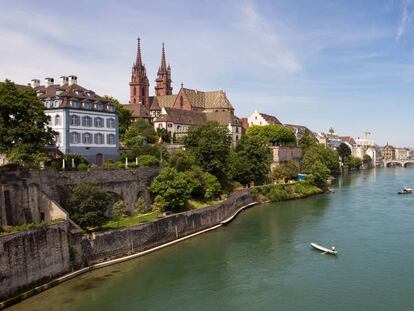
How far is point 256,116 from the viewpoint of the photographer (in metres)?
110

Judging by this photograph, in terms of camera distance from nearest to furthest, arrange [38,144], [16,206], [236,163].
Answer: [16,206] < [38,144] < [236,163]

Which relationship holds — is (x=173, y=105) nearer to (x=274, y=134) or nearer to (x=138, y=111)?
(x=138, y=111)

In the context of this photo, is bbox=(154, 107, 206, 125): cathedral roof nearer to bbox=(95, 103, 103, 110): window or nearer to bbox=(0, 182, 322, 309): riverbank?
bbox=(0, 182, 322, 309): riverbank

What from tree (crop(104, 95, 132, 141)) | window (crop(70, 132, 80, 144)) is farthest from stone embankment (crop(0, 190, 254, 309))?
tree (crop(104, 95, 132, 141))

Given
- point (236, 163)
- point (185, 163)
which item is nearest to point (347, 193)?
point (236, 163)

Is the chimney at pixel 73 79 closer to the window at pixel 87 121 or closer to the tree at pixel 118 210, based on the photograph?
the window at pixel 87 121

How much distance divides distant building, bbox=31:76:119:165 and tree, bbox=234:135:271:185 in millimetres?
20103

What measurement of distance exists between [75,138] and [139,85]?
6448 cm

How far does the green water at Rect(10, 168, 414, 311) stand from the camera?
24734mm

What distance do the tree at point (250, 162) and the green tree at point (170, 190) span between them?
68.0ft

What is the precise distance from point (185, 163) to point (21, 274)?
84.3 ft

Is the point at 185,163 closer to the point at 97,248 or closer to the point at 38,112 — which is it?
the point at 38,112

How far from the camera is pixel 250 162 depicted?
62.6 metres

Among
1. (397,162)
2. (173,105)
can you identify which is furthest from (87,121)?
(397,162)
